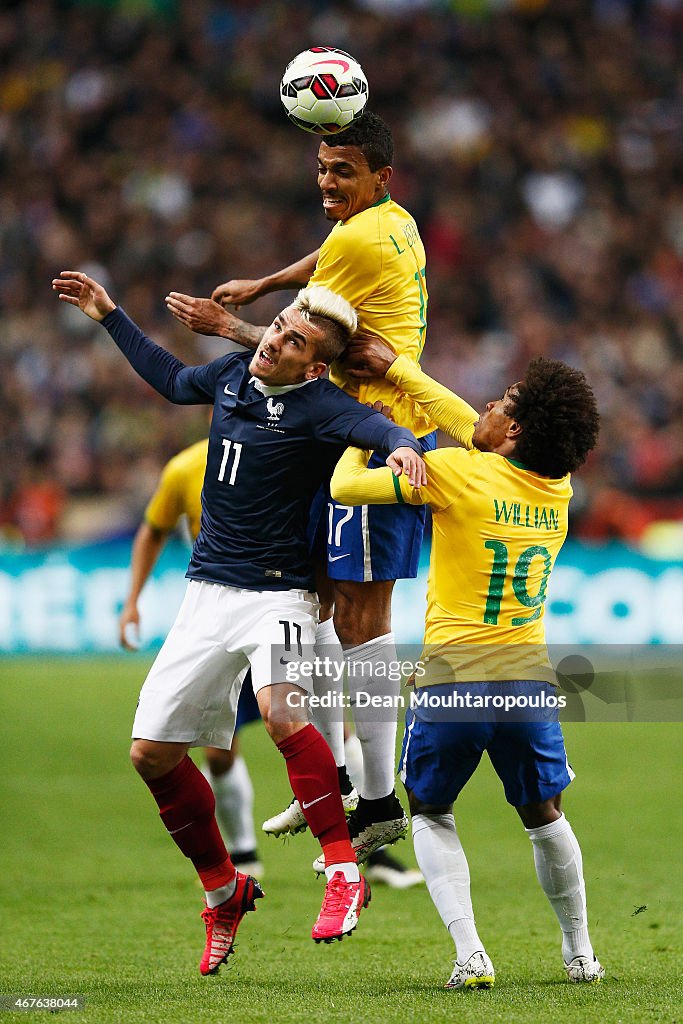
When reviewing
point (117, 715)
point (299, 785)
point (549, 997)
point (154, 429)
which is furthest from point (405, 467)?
point (154, 429)

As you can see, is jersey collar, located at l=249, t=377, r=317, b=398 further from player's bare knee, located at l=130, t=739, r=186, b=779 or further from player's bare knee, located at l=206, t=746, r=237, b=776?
player's bare knee, located at l=206, t=746, r=237, b=776

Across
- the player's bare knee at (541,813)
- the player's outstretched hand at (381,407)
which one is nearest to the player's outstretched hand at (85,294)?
the player's outstretched hand at (381,407)

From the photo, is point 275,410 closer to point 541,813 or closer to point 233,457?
point 233,457

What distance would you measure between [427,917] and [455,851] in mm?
1822

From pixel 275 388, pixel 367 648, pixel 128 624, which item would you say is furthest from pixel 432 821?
pixel 128 624

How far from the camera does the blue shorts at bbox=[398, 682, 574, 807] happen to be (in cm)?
480

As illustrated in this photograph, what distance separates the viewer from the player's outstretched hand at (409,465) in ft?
15.7

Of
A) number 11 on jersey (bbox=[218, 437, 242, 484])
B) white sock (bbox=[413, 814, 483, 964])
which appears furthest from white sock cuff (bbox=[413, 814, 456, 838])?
number 11 on jersey (bbox=[218, 437, 242, 484])

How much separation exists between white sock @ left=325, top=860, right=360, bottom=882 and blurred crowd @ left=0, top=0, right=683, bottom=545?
31.1 ft

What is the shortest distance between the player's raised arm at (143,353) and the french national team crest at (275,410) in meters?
0.32

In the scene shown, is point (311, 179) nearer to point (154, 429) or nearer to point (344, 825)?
point (154, 429)

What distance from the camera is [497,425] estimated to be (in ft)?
16.3

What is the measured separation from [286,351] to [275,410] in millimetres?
216

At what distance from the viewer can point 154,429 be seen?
51.5 ft
